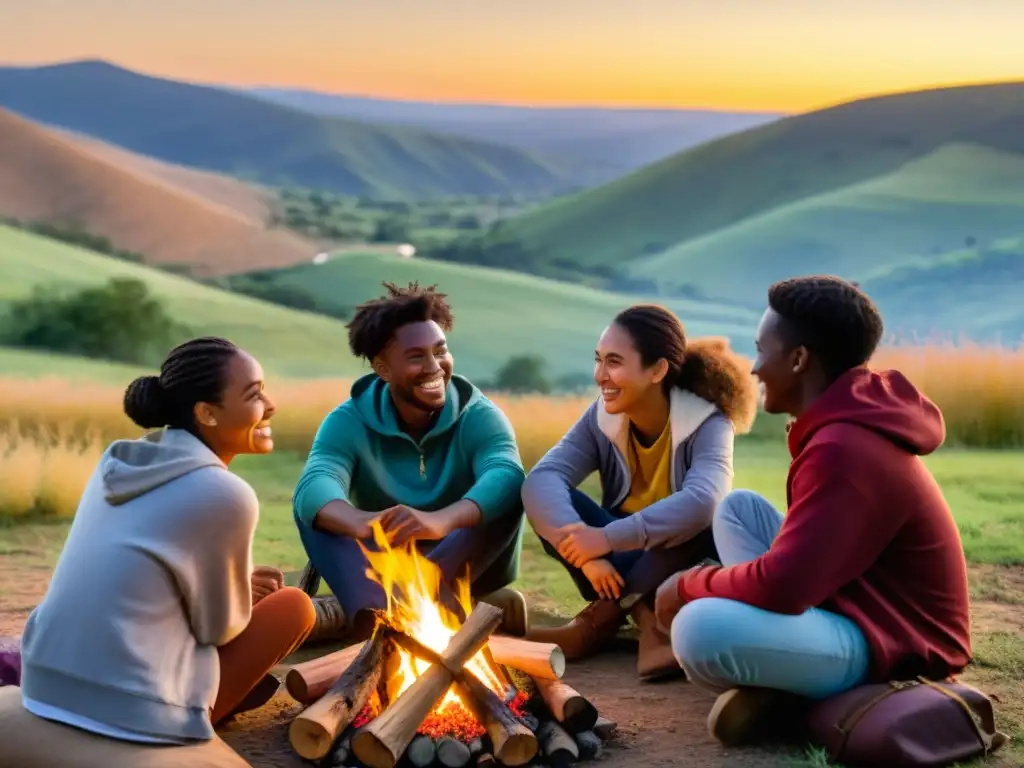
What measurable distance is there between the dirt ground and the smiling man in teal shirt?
1.55ft

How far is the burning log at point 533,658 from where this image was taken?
4.80 meters

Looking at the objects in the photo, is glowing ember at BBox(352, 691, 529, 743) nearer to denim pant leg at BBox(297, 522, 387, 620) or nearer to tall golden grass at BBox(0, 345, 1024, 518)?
denim pant leg at BBox(297, 522, 387, 620)

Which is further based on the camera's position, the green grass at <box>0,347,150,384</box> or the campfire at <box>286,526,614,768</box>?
the green grass at <box>0,347,150,384</box>

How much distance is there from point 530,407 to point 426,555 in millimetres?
6012

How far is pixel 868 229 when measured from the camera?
20.2 m

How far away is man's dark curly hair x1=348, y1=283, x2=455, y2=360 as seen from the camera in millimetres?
5668

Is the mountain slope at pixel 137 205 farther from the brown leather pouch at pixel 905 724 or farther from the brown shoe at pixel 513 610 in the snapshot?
the brown leather pouch at pixel 905 724

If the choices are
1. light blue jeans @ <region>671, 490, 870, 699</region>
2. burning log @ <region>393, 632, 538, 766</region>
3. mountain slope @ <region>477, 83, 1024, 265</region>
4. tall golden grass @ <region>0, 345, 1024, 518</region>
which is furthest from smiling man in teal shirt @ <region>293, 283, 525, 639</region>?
mountain slope @ <region>477, 83, 1024, 265</region>

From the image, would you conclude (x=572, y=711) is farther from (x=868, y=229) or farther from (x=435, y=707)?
(x=868, y=229)

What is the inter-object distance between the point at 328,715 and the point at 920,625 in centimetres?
193

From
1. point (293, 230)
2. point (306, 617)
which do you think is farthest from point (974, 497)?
point (293, 230)

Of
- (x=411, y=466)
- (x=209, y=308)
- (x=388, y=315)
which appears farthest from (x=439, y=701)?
(x=209, y=308)

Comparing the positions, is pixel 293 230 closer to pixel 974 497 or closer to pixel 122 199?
pixel 122 199

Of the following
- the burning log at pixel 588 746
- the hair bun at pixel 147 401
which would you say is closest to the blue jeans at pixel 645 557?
the burning log at pixel 588 746
